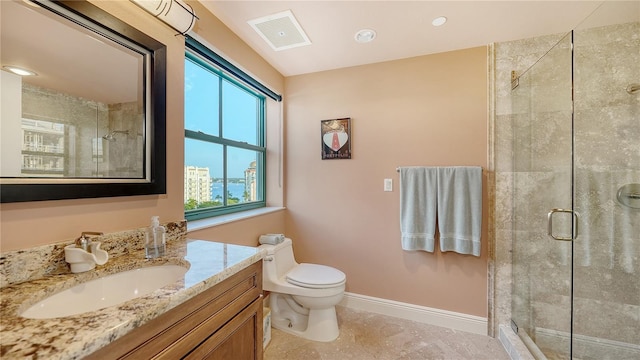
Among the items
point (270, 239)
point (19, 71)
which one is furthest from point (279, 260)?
point (19, 71)

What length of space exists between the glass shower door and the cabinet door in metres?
1.78

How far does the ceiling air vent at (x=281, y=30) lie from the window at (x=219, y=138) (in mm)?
330

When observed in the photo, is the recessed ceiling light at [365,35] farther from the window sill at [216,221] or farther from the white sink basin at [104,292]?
the white sink basin at [104,292]

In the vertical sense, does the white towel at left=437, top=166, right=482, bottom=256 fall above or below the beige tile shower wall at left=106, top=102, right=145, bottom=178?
below

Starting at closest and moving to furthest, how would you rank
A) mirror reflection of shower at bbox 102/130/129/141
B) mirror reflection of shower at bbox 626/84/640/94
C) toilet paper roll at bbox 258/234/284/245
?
mirror reflection of shower at bbox 102/130/129/141 → mirror reflection of shower at bbox 626/84/640/94 → toilet paper roll at bbox 258/234/284/245

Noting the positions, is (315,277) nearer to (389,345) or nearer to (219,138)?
(389,345)

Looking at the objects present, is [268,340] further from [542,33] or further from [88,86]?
[542,33]

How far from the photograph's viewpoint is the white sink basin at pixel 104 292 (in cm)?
72

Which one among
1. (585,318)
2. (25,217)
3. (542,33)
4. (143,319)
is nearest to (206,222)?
(25,217)

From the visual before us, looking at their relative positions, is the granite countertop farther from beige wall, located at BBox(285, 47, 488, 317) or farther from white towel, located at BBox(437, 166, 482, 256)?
white towel, located at BBox(437, 166, 482, 256)

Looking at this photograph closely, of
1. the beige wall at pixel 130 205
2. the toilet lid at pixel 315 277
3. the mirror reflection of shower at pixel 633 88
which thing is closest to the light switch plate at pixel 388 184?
the toilet lid at pixel 315 277

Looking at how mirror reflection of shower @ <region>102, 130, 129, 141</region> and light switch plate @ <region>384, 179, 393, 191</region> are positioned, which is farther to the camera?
light switch plate @ <region>384, 179, 393, 191</region>

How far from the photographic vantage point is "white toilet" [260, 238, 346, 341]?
68.2 inches

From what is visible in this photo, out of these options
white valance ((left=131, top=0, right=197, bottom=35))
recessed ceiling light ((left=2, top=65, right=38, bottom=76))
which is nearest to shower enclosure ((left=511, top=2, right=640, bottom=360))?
white valance ((left=131, top=0, right=197, bottom=35))
